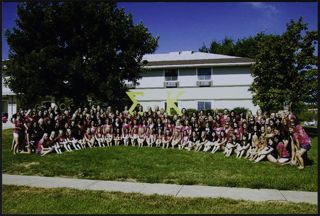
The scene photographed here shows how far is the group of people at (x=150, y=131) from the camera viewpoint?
13.0 meters

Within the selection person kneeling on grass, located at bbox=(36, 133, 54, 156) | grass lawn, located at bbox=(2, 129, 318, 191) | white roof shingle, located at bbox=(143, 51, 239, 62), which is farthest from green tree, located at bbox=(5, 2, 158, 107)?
white roof shingle, located at bbox=(143, 51, 239, 62)

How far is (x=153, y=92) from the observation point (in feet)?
105

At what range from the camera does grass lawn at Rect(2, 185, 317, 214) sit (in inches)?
259

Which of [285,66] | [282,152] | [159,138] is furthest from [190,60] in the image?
[282,152]

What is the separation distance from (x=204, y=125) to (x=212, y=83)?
16080 mm

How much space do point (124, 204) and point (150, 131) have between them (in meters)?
8.53

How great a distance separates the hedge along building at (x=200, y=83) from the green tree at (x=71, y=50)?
8.58 m

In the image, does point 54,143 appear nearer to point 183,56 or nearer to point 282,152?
point 282,152

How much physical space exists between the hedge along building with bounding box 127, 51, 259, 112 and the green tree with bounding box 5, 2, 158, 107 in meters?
8.58

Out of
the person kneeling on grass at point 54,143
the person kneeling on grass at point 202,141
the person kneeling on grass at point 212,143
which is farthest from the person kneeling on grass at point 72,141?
the person kneeling on grass at point 212,143

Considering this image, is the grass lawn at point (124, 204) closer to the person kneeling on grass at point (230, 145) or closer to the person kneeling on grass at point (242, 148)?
the person kneeling on grass at point (242, 148)

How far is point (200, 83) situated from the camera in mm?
30938

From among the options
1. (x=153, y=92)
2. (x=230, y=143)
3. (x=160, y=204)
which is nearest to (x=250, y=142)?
(x=230, y=143)

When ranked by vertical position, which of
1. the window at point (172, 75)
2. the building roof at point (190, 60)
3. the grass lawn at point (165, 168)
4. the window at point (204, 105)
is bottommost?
the grass lawn at point (165, 168)
